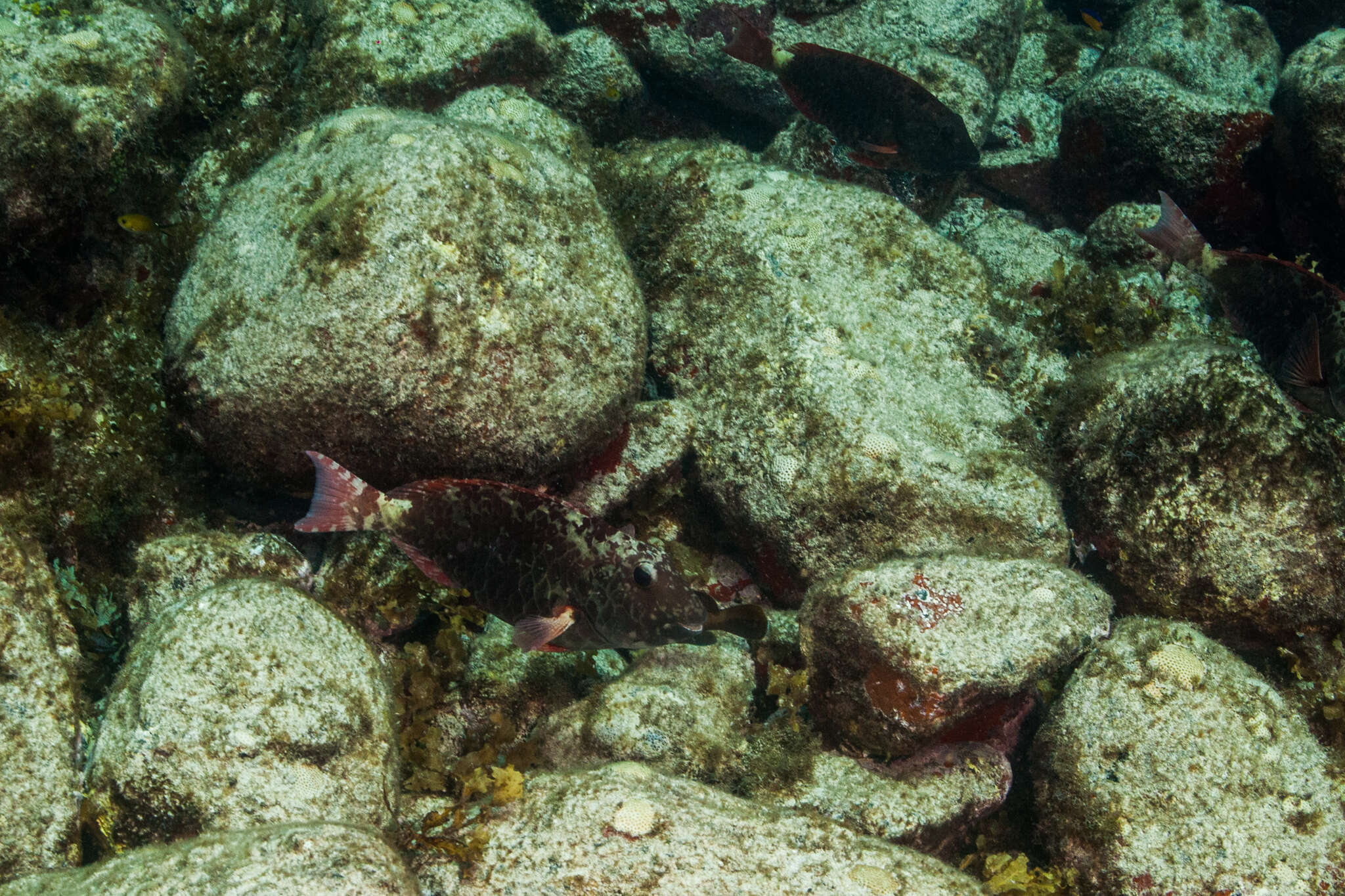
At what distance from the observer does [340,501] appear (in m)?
3.24

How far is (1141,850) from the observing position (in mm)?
3299

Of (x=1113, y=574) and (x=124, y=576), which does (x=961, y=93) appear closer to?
(x=1113, y=574)

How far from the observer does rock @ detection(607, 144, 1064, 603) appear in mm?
4105

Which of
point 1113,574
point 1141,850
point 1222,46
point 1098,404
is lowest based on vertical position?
point 1141,850

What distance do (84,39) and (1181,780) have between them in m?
6.91

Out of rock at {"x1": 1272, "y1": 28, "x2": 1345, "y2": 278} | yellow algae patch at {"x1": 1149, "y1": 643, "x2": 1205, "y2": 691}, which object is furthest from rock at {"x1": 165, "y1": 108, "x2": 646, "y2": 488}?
rock at {"x1": 1272, "y1": 28, "x2": 1345, "y2": 278}

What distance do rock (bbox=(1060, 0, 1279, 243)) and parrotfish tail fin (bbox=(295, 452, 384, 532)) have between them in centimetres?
626

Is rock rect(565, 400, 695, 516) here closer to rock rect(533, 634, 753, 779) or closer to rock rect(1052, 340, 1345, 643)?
rock rect(533, 634, 753, 779)

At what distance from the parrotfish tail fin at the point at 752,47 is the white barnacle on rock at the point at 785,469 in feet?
10.3

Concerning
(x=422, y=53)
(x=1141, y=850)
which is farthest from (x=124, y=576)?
(x=1141, y=850)

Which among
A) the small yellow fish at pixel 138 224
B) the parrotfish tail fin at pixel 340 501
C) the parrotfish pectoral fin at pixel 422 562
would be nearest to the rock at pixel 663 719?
the parrotfish pectoral fin at pixel 422 562

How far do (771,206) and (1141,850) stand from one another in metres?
3.93

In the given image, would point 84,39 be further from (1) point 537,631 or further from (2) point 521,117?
(1) point 537,631

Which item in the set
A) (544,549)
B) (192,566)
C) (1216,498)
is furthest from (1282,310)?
(192,566)
